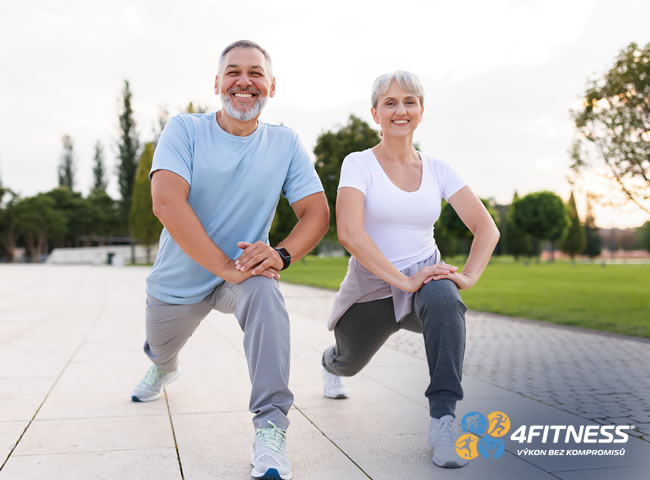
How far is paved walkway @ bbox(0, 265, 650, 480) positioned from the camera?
9.70ft

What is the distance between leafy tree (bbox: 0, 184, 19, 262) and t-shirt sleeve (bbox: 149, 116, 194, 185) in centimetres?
6793

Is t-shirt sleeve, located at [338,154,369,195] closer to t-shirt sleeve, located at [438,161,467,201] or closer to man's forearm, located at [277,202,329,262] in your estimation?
man's forearm, located at [277,202,329,262]

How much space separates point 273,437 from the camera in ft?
9.29

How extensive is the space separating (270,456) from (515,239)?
66.9m

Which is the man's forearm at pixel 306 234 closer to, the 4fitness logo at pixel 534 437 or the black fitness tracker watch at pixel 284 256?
the black fitness tracker watch at pixel 284 256

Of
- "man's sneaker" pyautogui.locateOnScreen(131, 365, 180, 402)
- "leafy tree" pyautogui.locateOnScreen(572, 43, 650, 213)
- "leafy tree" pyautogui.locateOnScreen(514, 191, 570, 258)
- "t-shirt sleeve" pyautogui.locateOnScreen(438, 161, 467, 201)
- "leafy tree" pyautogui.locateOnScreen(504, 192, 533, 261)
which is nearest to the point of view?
"t-shirt sleeve" pyautogui.locateOnScreen(438, 161, 467, 201)

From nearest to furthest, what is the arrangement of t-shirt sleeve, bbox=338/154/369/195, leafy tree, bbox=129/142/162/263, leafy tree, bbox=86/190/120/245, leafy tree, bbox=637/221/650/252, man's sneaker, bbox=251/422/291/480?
man's sneaker, bbox=251/422/291/480 → t-shirt sleeve, bbox=338/154/369/195 → leafy tree, bbox=129/142/162/263 → leafy tree, bbox=86/190/120/245 → leafy tree, bbox=637/221/650/252

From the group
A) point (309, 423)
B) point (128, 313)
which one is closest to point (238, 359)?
point (309, 423)

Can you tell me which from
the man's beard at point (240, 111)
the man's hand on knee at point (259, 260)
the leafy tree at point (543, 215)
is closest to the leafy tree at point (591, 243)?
the leafy tree at point (543, 215)

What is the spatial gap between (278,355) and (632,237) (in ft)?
386

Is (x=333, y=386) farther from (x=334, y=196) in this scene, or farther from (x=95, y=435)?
(x=334, y=196)

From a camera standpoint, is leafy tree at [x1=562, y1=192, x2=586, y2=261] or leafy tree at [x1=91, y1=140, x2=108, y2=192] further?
leafy tree at [x1=562, y1=192, x2=586, y2=261]

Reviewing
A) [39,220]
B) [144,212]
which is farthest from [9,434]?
[39,220]

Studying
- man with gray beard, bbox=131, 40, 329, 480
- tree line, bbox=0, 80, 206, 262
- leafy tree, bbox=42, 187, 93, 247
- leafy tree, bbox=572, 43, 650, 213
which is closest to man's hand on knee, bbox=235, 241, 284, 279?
man with gray beard, bbox=131, 40, 329, 480
